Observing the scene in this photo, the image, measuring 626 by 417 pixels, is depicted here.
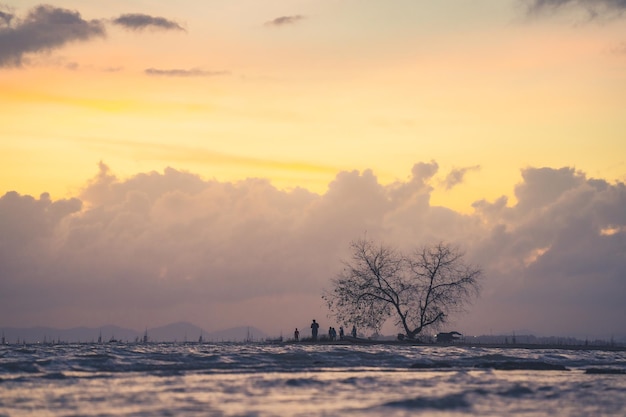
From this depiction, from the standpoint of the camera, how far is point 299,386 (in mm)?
31453

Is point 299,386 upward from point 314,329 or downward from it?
downward

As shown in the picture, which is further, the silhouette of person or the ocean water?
the silhouette of person

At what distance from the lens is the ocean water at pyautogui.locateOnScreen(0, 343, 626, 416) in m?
25.2

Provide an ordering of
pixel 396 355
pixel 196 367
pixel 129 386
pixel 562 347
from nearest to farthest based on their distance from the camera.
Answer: pixel 129 386
pixel 196 367
pixel 396 355
pixel 562 347

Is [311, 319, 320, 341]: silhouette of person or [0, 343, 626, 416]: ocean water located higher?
[311, 319, 320, 341]: silhouette of person

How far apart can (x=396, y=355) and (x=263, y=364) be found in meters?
10.4

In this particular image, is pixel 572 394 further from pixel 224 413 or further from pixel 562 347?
pixel 562 347

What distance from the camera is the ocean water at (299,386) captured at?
25.2 meters

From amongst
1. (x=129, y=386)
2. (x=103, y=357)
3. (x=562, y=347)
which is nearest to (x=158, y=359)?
(x=103, y=357)

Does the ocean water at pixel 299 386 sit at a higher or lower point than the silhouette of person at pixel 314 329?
lower

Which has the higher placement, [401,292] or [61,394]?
[401,292]

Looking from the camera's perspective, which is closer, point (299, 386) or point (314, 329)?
point (299, 386)

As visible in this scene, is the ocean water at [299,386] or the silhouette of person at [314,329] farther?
the silhouette of person at [314,329]

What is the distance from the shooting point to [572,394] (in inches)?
1176
